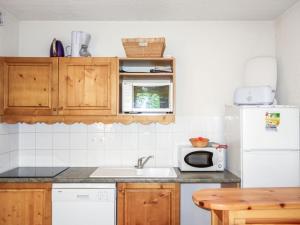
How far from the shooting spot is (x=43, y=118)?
258cm

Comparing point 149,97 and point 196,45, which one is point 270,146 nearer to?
point 149,97

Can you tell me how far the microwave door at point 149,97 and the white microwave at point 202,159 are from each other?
0.49 meters

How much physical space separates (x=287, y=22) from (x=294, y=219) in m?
1.98

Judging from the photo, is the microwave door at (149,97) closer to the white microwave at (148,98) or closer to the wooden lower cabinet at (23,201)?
the white microwave at (148,98)

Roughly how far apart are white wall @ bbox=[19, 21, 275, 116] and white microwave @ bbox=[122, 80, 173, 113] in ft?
1.35

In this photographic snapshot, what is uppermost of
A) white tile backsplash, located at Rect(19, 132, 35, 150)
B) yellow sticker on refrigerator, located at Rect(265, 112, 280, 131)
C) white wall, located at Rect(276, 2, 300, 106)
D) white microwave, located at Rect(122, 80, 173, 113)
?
white wall, located at Rect(276, 2, 300, 106)

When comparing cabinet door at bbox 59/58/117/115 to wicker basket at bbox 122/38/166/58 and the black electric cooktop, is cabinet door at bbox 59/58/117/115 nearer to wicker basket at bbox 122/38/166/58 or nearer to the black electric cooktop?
wicker basket at bbox 122/38/166/58

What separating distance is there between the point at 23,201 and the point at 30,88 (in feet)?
3.40

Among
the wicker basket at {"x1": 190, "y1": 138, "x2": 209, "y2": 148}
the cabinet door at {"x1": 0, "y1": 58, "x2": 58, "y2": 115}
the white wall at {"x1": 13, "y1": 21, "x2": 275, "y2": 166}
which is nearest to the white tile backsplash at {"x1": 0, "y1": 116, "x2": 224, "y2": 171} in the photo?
the white wall at {"x1": 13, "y1": 21, "x2": 275, "y2": 166}

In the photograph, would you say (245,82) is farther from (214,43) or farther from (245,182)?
(245,182)

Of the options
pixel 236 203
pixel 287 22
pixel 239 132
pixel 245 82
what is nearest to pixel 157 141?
pixel 239 132

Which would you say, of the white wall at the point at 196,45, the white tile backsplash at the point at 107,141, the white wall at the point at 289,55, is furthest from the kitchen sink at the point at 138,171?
the white wall at the point at 289,55

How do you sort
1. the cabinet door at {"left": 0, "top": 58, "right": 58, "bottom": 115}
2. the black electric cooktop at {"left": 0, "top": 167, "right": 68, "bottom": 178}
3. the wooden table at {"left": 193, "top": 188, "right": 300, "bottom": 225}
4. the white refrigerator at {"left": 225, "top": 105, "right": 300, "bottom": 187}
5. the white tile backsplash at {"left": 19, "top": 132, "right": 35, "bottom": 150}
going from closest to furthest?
the wooden table at {"left": 193, "top": 188, "right": 300, "bottom": 225}
the white refrigerator at {"left": 225, "top": 105, "right": 300, "bottom": 187}
the black electric cooktop at {"left": 0, "top": 167, "right": 68, "bottom": 178}
the cabinet door at {"left": 0, "top": 58, "right": 58, "bottom": 115}
the white tile backsplash at {"left": 19, "top": 132, "right": 35, "bottom": 150}

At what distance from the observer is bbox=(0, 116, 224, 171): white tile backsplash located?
2.93m
